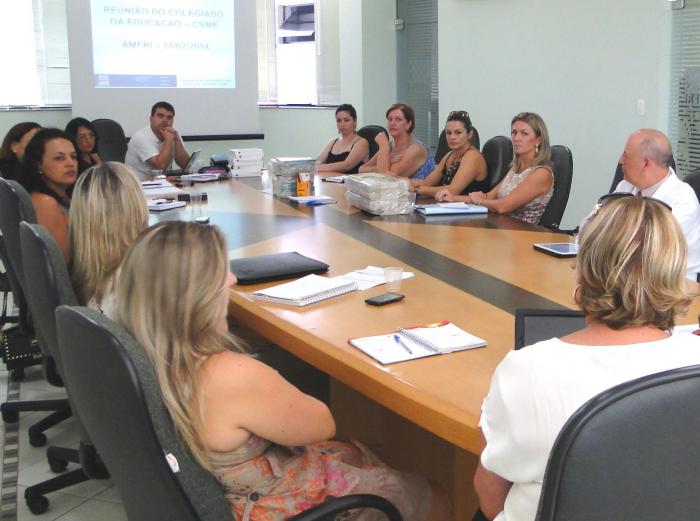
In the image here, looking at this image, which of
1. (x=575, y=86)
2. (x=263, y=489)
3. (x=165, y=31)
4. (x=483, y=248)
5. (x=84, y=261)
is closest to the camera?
(x=263, y=489)

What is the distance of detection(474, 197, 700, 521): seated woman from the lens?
117 centimetres

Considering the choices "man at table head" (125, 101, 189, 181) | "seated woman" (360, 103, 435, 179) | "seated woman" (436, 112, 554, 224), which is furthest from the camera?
"man at table head" (125, 101, 189, 181)

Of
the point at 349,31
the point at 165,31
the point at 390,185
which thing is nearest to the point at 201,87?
the point at 165,31

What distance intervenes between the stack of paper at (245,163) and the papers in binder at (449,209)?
217 centimetres

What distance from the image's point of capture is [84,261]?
2428 millimetres

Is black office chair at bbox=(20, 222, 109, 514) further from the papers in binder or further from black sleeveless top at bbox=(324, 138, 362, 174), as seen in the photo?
black sleeveless top at bbox=(324, 138, 362, 174)

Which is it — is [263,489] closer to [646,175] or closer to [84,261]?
[84,261]

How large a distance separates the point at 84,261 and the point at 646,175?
2.20 m

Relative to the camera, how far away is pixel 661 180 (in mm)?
3287

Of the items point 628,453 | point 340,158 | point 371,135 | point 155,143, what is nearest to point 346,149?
point 340,158

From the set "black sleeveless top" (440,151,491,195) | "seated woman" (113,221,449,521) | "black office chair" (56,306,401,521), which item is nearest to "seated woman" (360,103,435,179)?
"black sleeveless top" (440,151,491,195)

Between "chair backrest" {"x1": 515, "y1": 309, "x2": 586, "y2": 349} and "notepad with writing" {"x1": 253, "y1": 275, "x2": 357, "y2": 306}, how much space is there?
30.3 inches

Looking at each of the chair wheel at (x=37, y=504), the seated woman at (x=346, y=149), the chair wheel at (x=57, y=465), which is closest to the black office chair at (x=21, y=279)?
the chair wheel at (x=57, y=465)

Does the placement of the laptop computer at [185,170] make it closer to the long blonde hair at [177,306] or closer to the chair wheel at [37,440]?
the chair wheel at [37,440]
